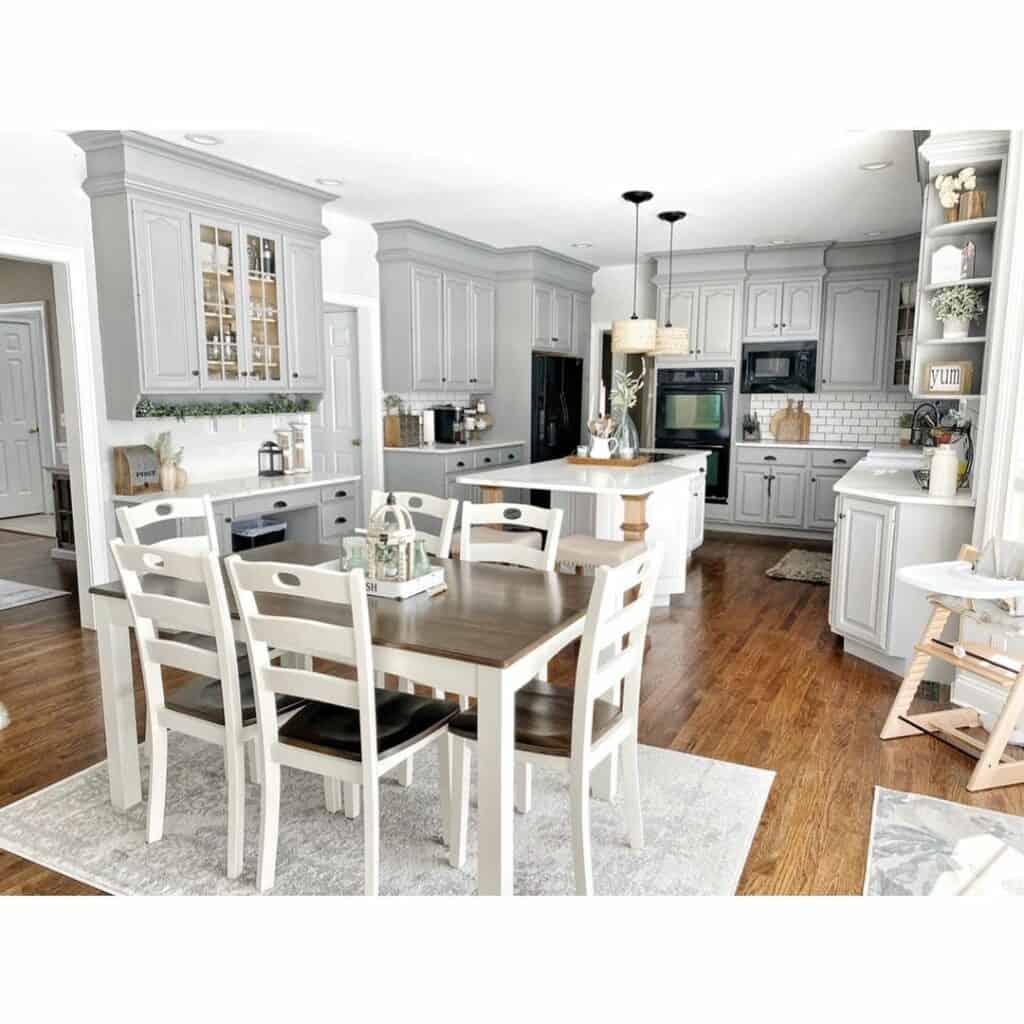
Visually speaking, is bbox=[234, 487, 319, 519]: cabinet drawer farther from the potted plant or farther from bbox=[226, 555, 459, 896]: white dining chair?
the potted plant

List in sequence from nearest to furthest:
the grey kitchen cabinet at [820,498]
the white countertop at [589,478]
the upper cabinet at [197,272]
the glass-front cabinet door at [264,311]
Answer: the upper cabinet at [197,272]
the white countertop at [589,478]
the glass-front cabinet door at [264,311]
the grey kitchen cabinet at [820,498]

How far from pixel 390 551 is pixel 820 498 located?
18.2ft

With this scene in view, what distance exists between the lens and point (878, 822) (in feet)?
8.27

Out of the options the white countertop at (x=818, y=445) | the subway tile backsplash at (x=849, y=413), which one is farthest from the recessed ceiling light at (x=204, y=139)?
the subway tile backsplash at (x=849, y=413)

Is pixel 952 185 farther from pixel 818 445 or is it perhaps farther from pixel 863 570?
pixel 818 445

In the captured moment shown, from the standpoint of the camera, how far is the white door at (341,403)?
20.3 feet

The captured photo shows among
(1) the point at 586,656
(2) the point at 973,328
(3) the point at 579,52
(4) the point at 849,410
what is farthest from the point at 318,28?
(4) the point at 849,410

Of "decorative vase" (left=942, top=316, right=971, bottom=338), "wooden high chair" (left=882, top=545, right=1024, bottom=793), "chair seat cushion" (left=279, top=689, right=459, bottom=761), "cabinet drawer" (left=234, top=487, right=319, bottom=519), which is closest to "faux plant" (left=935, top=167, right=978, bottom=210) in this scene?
"decorative vase" (left=942, top=316, right=971, bottom=338)

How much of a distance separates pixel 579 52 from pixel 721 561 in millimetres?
6234

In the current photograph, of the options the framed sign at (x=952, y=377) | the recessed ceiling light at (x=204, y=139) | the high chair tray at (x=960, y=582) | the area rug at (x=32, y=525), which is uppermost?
the recessed ceiling light at (x=204, y=139)

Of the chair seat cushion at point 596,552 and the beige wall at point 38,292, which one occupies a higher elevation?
the beige wall at point 38,292

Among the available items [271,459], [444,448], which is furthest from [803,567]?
[271,459]

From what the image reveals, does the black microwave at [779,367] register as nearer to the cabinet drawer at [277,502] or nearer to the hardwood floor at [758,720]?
the hardwood floor at [758,720]

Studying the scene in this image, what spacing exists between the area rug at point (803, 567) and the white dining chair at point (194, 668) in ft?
13.8
